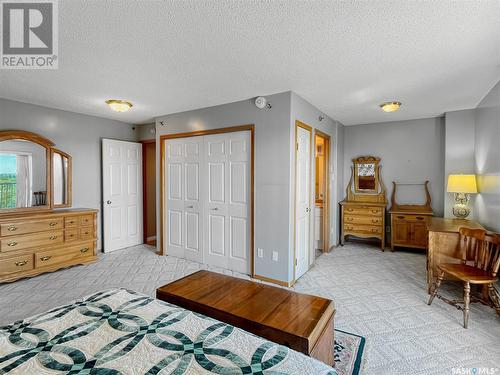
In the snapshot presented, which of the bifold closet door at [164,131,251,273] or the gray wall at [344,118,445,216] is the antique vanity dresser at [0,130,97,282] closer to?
the bifold closet door at [164,131,251,273]

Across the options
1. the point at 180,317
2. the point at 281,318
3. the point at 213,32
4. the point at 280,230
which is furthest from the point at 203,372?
the point at 280,230

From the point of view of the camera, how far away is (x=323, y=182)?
4613mm

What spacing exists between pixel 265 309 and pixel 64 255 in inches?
137

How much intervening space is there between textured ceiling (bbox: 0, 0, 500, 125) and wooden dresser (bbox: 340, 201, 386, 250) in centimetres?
200

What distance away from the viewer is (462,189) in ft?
11.8

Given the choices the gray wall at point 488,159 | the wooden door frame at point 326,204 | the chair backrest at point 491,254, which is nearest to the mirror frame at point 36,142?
the wooden door frame at point 326,204

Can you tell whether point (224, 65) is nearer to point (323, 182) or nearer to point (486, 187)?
point (323, 182)

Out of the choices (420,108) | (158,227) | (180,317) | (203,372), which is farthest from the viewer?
(158,227)

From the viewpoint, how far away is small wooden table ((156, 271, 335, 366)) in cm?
143

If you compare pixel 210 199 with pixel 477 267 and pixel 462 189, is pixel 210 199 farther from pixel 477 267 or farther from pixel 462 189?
pixel 462 189

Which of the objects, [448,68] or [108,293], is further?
[448,68]

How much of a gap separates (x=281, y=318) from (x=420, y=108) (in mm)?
4013

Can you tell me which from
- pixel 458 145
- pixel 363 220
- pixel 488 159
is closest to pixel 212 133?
pixel 363 220

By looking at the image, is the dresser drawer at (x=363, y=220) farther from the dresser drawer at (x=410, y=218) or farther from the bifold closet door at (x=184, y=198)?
the bifold closet door at (x=184, y=198)
